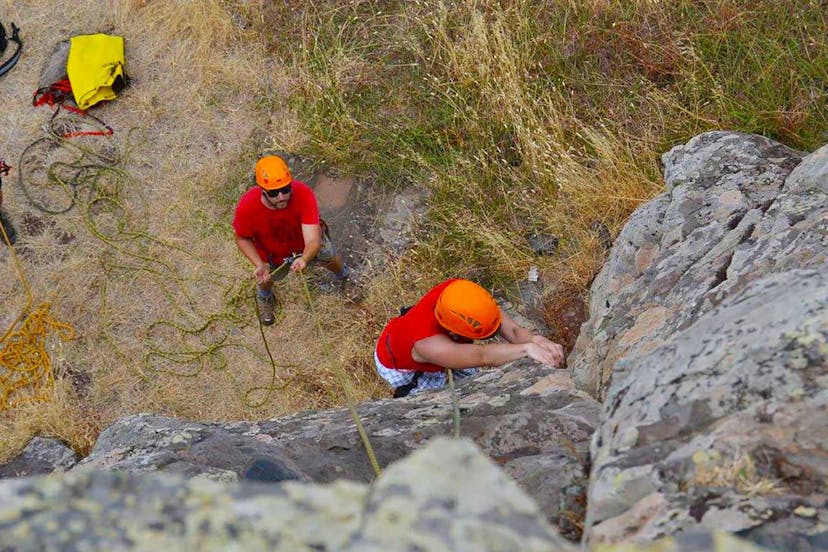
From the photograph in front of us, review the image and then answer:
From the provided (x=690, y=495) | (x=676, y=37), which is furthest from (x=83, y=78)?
(x=690, y=495)

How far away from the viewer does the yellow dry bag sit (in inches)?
277

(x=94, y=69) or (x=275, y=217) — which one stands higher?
(x=94, y=69)

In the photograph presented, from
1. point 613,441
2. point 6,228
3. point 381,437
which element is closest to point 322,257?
point 381,437

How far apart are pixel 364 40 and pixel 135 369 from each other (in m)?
3.27

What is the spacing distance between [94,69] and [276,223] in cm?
309

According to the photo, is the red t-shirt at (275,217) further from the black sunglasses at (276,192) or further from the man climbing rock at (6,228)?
the man climbing rock at (6,228)

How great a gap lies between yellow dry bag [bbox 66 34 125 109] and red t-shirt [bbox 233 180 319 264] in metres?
2.74

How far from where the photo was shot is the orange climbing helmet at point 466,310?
411 centimetres

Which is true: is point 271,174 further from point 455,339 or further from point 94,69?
point 94,69

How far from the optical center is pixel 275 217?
204 inches

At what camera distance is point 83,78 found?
23.2ft

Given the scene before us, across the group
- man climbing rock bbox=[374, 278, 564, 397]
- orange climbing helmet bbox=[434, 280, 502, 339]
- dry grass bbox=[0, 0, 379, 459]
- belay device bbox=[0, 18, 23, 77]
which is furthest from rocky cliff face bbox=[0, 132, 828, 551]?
belay device bbox=[0, 18, 23, 77]

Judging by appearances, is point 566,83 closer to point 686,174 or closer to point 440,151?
point 440,151

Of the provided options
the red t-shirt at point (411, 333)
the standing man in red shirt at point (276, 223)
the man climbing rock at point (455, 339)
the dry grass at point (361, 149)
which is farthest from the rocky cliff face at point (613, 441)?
the standing man in red shirt at point (276, 223)
